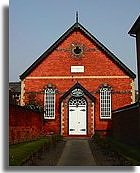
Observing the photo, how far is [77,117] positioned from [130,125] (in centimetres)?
1091

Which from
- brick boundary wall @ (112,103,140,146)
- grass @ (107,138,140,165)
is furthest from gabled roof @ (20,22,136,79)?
grass @ (107,138,140,165)

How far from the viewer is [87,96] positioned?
3019 cm

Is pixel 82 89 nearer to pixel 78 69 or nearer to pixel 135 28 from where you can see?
pixel 78 69

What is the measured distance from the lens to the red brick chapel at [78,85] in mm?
30234

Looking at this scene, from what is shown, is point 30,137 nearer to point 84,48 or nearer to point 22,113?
point 22,113

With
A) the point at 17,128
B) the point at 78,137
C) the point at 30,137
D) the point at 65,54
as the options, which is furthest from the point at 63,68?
the point at 17,128

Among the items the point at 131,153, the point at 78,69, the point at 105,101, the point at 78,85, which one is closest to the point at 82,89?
the point at 78,85

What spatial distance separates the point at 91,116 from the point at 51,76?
453cm

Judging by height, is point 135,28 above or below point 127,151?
above

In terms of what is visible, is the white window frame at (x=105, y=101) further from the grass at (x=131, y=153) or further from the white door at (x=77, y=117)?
the grass at (x=131, y=153)

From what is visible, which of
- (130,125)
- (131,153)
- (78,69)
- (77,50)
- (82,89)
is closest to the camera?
(131,153)

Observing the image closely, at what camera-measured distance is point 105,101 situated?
30.4 metres

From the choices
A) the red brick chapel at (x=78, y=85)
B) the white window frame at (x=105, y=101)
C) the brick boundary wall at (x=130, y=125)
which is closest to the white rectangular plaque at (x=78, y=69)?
the red brick chapel at (x=78, y=85)

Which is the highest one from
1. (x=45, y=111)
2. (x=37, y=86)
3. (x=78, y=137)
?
(x=37, y=86)
